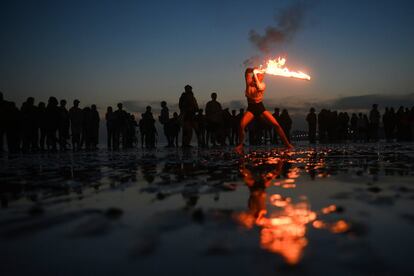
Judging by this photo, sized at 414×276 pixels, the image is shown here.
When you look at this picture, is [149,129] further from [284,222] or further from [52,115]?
[284,222]

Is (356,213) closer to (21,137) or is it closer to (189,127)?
(189,127)

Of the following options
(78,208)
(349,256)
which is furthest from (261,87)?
(349,256)

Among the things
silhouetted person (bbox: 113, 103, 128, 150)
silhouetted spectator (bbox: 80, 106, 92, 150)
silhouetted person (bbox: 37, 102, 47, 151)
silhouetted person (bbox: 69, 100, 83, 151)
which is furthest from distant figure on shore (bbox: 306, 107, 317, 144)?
silhouetted person (bbox: 37, 102, 47, 151)

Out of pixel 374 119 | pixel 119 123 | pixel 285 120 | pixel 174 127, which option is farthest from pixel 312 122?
pixel 119 123

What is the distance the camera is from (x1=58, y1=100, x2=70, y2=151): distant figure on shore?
15.4 metres

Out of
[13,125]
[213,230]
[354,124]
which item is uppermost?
[13,125]

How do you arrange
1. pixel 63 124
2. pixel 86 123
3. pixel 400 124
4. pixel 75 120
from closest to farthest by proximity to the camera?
pixel 63 124 < pixel 75 120 < pixel 86 123 < pixel 400 124

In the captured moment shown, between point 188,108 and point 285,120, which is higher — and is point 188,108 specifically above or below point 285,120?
above

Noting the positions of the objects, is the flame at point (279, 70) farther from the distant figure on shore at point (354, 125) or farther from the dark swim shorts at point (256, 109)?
the distant figure on shore at point (354, 125)

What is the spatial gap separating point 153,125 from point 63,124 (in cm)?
565

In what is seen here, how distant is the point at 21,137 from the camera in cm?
1666

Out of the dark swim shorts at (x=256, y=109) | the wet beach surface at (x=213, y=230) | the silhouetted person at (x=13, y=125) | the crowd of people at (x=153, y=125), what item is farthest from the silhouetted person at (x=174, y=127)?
the wet beach surface at (x=213, y=230)

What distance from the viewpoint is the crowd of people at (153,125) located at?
14308mm

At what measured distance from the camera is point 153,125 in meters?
20.4
